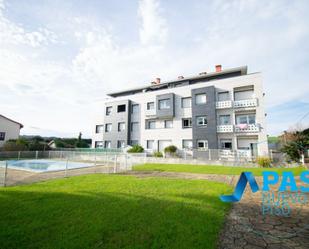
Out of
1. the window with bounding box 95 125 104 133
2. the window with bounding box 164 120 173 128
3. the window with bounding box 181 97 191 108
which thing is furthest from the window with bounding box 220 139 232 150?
the window with bounding box 95 125 104 133

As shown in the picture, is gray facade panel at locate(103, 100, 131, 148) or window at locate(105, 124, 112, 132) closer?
gray facade panel at locate(103, 100, 131, 148)

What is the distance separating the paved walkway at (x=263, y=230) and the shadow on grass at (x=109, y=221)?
0.88 feet

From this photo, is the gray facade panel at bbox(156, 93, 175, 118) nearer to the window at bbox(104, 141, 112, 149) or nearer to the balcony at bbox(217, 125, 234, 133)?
the balcony at bbox(217, 125, 234, 133)

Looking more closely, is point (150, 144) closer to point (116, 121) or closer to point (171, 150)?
point (171, 150)

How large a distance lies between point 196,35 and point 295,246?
11.9 meters

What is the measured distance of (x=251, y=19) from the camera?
32.8ft

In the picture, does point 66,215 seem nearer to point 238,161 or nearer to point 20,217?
point 20,217

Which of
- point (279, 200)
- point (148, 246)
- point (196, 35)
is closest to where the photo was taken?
point (148, 246)

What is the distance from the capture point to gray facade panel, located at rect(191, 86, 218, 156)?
2264 centimetres

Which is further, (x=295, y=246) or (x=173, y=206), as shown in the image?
(x=173, y=206)

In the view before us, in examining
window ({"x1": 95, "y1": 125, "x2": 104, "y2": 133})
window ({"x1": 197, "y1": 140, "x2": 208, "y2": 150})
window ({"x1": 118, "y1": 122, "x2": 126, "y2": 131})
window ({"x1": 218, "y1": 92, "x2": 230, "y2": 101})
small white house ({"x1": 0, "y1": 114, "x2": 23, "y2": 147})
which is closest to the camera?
window ({"x1": 218, "y1": 92, "x2": 230, "y2": 101})


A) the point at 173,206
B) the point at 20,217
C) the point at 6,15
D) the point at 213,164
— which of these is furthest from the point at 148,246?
the point at 213,164

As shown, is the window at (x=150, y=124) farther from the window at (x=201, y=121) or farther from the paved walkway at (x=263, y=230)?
the paved walkway at (x=263, y=230)

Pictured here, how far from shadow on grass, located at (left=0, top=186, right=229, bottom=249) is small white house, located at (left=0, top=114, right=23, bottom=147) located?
102 feet
